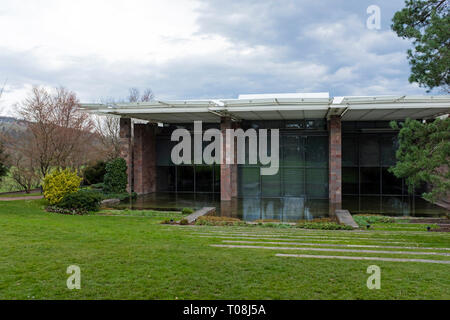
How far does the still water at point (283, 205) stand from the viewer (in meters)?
16.6

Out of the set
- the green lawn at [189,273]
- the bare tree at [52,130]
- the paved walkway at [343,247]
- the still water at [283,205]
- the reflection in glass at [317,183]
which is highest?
the bare tree at [52,130]

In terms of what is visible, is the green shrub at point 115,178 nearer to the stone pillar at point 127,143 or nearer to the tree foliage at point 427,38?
the stone pillar at point 127,143

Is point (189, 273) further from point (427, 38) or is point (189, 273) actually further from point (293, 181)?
point (293, 181)

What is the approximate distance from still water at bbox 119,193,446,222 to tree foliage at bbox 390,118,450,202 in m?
6.58

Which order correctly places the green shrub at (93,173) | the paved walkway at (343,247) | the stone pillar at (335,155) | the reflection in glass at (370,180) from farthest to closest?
the green shrub at (93,173) → the reflection in glass at (370,180) → the stone pillar at (335,155) → the paved walkway at (343,247)

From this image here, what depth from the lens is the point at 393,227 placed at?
12.6m

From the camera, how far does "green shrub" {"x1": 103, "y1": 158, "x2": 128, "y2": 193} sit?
22.3m

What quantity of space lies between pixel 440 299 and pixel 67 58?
77.7ft

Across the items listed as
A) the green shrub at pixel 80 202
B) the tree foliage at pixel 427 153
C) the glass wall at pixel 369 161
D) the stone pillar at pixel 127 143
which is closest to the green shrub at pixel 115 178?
the stone pillar at pixel 127 143

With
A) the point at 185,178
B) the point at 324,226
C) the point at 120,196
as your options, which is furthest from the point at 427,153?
the point at 185,178

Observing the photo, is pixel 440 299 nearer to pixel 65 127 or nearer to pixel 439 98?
pixel 439 98

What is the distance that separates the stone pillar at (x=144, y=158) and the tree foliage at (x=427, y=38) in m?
18.5

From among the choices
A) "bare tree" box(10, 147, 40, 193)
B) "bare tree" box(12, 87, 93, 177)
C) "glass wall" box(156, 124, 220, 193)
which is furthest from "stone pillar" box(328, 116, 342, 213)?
"bare tree" box(10, 147, 40, 193)

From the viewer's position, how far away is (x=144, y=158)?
24891 millimetres
